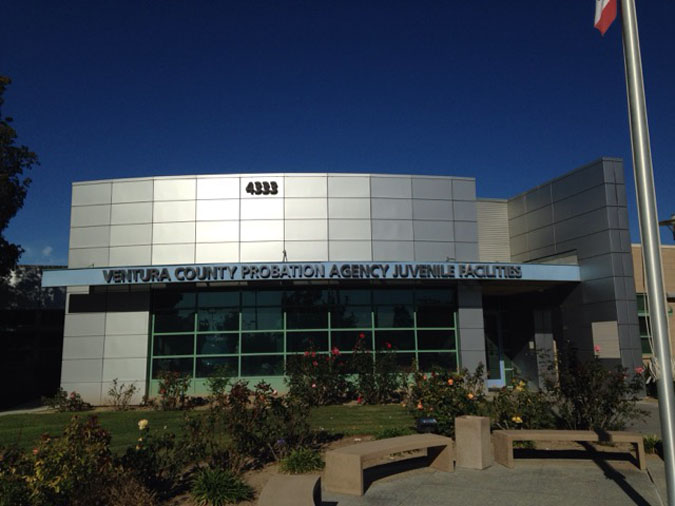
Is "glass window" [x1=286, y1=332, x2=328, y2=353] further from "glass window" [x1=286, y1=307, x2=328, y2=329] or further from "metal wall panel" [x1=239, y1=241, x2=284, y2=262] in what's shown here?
"metal wall panel" [x1=239, y1=241, x2=284, y2=262]

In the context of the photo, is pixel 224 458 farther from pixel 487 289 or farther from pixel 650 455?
pixel 487 289

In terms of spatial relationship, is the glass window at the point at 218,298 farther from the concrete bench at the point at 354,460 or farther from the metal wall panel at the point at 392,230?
the concrete bench at the point at 354,460

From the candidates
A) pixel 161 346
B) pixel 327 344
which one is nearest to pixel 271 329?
pixel 327 344

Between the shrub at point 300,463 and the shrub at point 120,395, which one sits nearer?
the shrub at point 300,463

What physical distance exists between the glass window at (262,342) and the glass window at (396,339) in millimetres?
3340

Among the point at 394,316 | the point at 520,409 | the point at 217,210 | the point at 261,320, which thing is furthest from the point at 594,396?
the point at 217,210

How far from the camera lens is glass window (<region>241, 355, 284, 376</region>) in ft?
61.9

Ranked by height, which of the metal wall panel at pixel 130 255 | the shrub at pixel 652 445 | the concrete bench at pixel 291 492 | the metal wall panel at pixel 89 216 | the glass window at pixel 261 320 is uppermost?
the metal wall panel at pixel 89 216

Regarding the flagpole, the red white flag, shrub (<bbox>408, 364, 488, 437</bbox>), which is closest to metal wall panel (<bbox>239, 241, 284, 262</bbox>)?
shrub (<bbox>408, 364, 488, 437</bbox>)

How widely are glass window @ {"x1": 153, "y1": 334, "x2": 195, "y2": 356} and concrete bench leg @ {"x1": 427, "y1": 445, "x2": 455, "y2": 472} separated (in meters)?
11.9

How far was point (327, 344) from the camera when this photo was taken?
18969mm

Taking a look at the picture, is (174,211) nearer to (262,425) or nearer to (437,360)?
(437,360)

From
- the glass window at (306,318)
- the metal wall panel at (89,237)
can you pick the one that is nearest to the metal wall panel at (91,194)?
the metal wall panel at (89,237)

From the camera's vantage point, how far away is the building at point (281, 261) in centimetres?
1877
